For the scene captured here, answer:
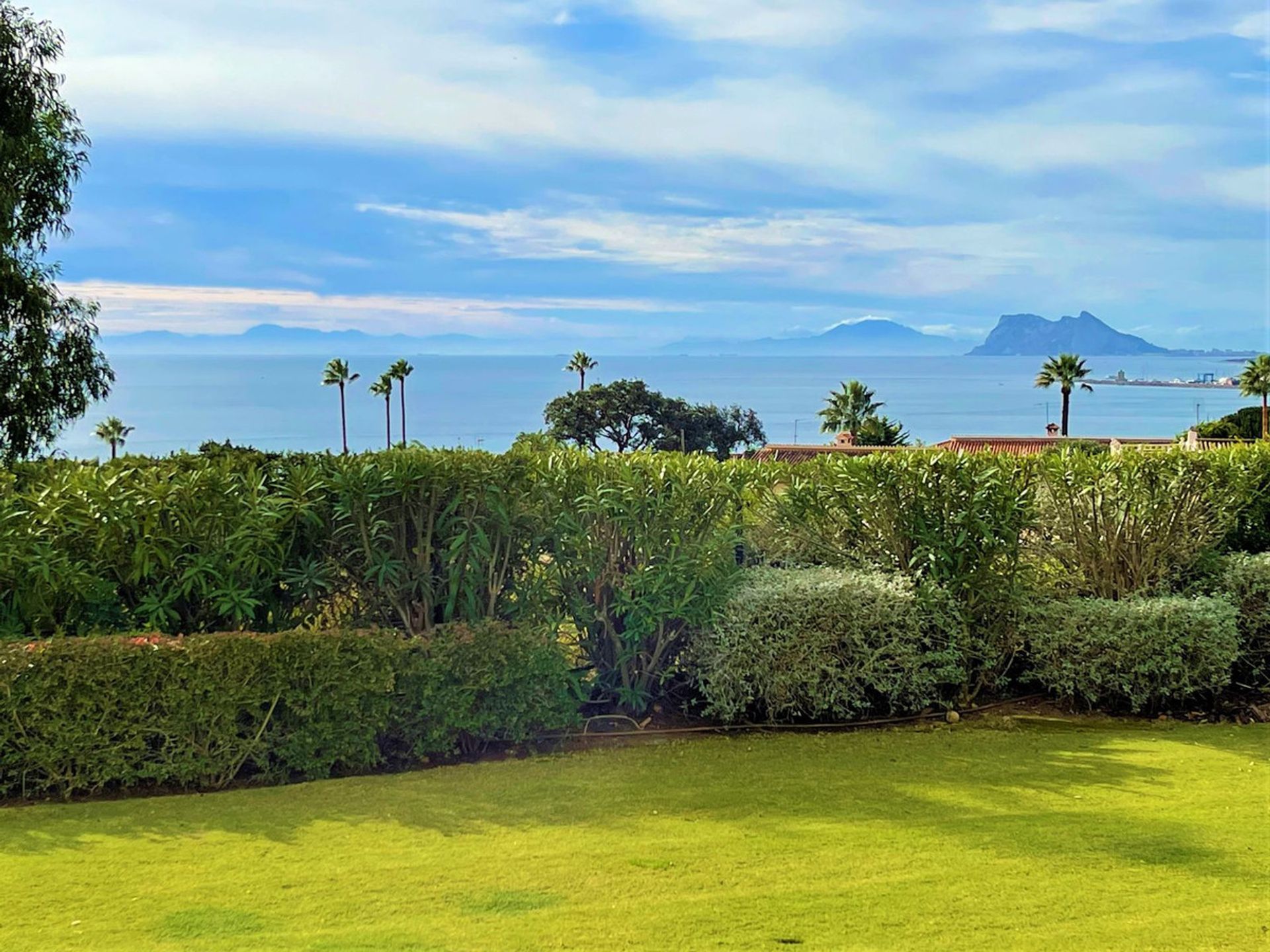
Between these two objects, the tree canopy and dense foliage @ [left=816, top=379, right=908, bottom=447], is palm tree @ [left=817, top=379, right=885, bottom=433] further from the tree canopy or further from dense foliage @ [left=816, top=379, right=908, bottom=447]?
the tree canopy

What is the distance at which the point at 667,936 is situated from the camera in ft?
10.4

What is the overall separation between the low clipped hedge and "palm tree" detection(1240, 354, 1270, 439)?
185ft

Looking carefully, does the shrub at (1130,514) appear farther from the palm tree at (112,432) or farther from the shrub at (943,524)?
the palm tree at (112,432)

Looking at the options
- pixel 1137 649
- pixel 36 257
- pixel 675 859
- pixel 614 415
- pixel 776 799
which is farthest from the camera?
pixel 614 415

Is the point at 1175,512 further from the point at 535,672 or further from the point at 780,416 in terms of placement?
the point at 780,416

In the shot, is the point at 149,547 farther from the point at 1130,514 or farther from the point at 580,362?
the point at 580,362

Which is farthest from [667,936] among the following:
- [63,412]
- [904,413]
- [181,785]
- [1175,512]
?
[904,413]

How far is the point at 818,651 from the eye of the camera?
6.32 metres

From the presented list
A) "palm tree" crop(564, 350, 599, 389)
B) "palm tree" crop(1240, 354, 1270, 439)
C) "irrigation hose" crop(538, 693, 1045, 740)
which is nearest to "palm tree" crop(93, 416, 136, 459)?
"palm tree" crop(564, 350, 599, 389)

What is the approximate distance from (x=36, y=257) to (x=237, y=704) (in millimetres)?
11470

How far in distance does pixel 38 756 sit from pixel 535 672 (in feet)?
8.19

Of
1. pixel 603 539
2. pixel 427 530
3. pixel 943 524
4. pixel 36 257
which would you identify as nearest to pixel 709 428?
pixel 36 257

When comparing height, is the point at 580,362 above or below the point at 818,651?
above

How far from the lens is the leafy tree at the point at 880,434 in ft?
154
